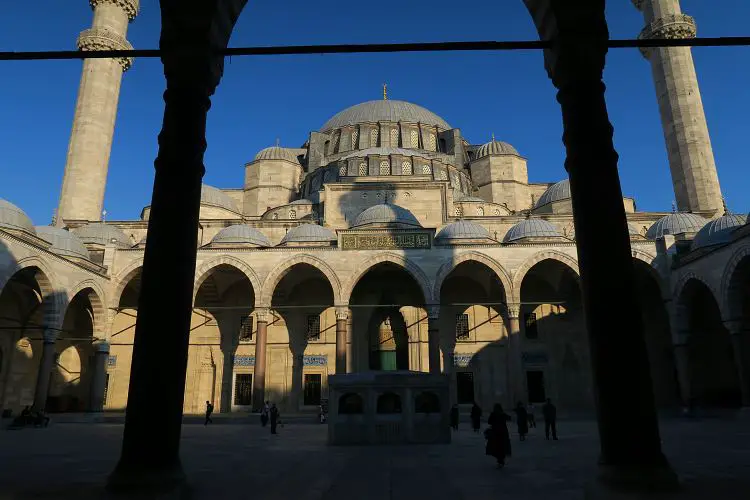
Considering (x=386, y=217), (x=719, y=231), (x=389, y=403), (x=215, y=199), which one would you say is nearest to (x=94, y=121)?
(x=215, y=199)

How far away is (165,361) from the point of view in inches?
147

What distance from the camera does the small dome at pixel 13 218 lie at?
16.6 m

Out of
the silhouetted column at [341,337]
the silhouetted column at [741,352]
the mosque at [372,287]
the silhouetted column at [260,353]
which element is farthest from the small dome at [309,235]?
the silhouetted column at [741,352]

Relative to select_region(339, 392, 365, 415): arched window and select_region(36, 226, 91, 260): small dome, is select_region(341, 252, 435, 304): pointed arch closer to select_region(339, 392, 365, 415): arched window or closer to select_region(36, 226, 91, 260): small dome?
select_region(339, 392, 365, 415): arched window

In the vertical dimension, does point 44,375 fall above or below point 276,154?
below

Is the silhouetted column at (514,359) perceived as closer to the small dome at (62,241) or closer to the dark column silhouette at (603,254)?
the dark column silhouette at (603,254)

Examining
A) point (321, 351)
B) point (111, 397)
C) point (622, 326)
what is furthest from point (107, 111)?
point (622, 326)

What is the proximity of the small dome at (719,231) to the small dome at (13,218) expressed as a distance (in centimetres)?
2315

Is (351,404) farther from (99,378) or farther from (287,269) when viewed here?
(99,378)

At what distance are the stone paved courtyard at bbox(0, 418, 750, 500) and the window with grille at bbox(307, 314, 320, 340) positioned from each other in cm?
1302

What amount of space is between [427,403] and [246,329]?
585 inches

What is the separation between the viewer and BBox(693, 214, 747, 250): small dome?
18586 mm

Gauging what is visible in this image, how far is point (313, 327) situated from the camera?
75.7 ft

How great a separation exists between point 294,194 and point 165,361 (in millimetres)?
30020
